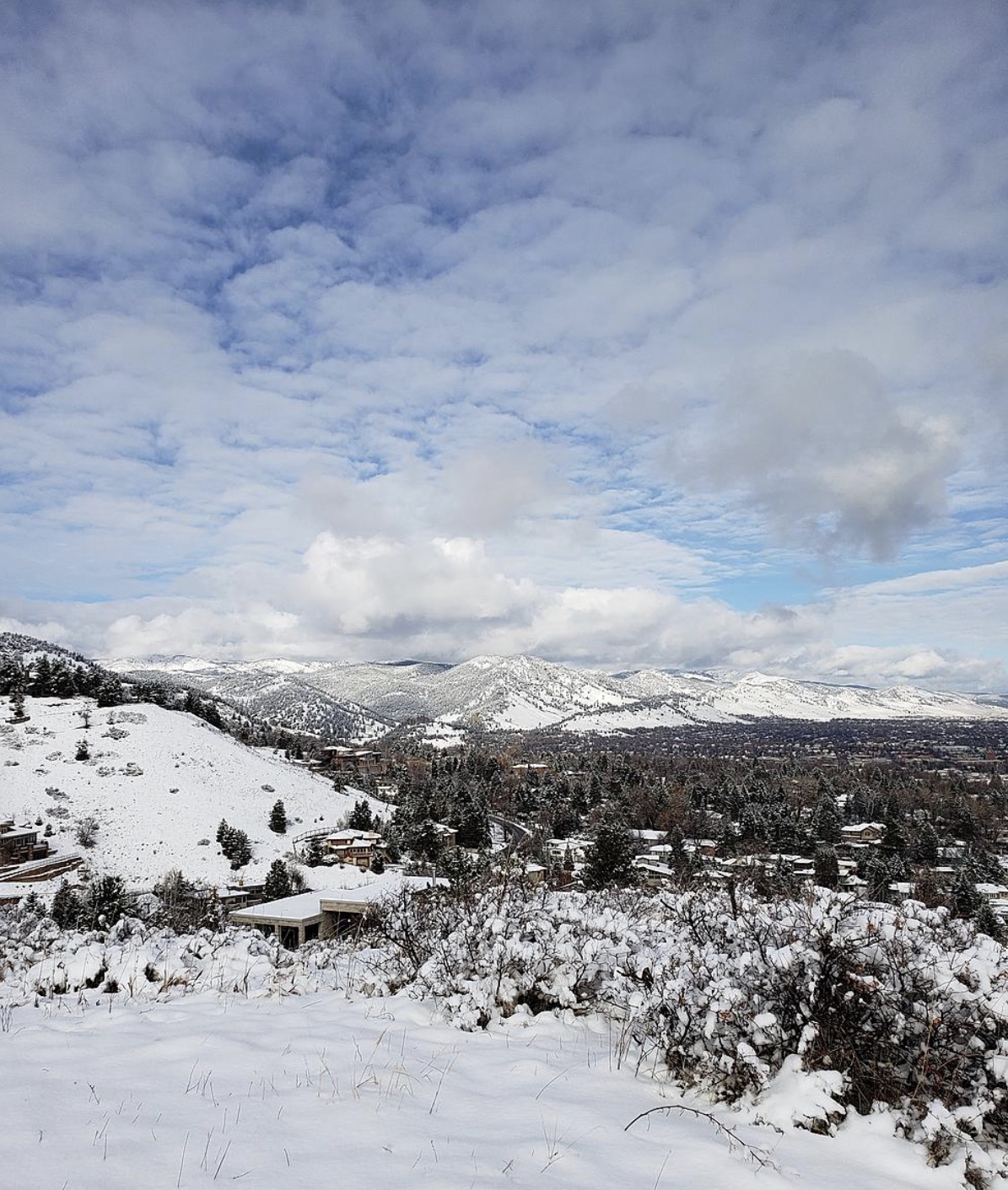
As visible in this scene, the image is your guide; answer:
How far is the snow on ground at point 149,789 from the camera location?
43.1 m

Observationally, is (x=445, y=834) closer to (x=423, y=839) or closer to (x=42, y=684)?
(x=423, y=839)

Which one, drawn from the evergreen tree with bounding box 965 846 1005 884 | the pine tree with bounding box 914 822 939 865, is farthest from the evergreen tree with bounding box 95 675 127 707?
the pine tree with bounding box 914 822 939 865

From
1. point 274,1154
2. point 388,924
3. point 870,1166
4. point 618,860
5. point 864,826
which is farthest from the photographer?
point 864,826

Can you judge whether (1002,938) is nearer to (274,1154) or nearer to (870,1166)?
(870,1166)

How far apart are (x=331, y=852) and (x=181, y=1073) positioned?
4668 centimetres

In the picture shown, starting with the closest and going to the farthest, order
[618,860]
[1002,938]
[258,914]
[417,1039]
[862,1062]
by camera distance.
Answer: [862,1062] → [417,1039] → [1002,938] → [258,914] → [618,860]

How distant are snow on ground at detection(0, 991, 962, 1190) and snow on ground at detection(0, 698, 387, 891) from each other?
40949mm

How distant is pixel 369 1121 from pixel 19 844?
48.4 meters

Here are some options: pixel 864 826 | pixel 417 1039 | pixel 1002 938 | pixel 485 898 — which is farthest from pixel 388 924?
pixel 864 826

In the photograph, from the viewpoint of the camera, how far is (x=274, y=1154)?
2875mm

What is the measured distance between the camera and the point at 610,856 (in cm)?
3194

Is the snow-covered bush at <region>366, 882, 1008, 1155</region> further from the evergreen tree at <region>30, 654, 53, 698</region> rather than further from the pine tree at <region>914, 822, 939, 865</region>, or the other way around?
the evergreen tree at <region>30, 654, 53, 698</region>

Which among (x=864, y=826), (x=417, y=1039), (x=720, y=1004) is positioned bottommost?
(x=864, y=826)

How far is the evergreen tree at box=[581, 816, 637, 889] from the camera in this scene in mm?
30875
